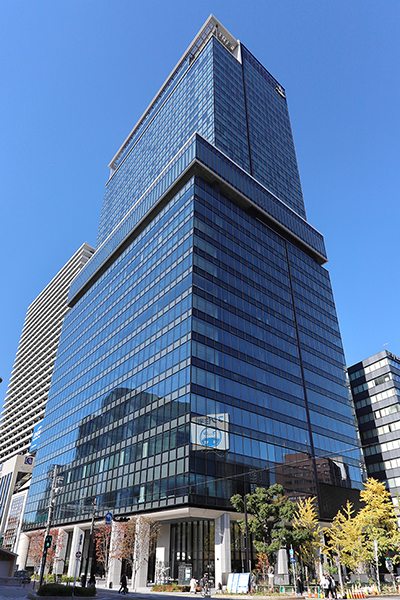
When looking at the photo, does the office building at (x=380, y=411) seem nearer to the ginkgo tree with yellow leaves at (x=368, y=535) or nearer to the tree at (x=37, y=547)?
the ginkgo tree with yellow leaves at (x=368, y=535)

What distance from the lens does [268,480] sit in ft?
154

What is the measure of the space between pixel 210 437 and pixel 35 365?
118 m

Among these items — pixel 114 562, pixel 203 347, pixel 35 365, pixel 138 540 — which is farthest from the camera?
pixel 35 365

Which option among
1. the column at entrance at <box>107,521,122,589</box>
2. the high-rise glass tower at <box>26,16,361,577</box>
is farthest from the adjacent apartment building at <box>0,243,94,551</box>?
the column at entrance at <box>107,521,122,589</box>

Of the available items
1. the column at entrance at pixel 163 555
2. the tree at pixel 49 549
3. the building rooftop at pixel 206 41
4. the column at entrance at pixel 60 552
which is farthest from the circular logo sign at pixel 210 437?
the building rooftop at pixel 206 41

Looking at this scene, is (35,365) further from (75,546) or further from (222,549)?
(222,549)

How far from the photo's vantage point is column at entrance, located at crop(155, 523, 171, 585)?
4563cm

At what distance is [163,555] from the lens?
156 ft

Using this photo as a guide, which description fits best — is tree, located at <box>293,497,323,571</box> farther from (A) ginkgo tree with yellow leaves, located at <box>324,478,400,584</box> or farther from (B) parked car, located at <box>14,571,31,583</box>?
(B) parked car, located at <box>14,571,31,583</box>

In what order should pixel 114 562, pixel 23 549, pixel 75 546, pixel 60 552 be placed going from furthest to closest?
pixel 23 549, pixel 60 552, pixel 75 546, pixel 114 562

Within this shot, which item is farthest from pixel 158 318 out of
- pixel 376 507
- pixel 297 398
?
pixel 376 507

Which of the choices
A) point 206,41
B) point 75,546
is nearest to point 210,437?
point 75,546

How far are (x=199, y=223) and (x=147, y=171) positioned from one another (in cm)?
4221

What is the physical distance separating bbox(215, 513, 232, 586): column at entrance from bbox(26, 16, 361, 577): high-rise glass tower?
205 millimetres
